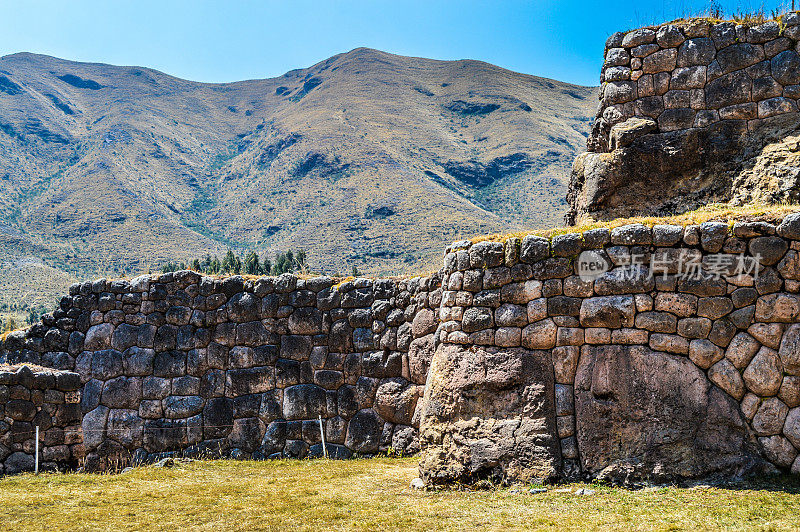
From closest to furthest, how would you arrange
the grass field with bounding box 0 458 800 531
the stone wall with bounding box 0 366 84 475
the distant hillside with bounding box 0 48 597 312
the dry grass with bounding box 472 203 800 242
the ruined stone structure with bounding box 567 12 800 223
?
the grass field with bounding box 0 458 800 531, the dry grass with bounding box 472 203 800 242, the ruined stone structure with bounding box 567 12 800 223, the stone wall with bounding box 0 366 84 475, the distant hillside with bounding box 0 48 597 312

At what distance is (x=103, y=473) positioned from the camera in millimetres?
13258

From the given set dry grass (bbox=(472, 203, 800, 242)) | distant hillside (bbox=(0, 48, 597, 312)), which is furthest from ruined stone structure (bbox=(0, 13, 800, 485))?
distant hillside (bbox=(0, 48, 597, 312))

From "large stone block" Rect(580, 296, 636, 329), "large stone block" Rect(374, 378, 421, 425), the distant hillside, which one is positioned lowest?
"large stone block" Rect(374, 378, 421, 425)

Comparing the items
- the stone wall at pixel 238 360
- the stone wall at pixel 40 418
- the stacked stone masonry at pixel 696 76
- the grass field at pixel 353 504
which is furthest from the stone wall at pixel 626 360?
the stone wall at pixel 40 418

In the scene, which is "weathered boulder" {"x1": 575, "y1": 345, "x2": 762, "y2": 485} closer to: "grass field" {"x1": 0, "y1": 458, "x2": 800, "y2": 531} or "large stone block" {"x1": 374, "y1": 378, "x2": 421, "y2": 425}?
"grass field" {"x1": 0, "y1": 458, "x2": 800, "y2": 531}

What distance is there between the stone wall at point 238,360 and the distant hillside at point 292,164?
28.2m

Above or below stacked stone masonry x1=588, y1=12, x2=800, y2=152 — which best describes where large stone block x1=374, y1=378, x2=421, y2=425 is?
below

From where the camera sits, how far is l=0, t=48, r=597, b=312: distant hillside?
195 ft

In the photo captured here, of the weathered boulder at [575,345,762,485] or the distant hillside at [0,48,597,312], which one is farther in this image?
Answer: the distant hillside at [0,48,597,312]

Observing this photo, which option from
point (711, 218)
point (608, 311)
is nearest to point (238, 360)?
point (608, 311)

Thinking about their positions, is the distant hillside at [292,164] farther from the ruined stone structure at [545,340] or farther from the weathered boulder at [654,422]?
the weathered boulder at [654,422]

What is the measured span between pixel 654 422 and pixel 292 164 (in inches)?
2966

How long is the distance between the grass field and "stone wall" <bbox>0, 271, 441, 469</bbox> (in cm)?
164

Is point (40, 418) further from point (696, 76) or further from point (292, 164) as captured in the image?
point (292, 164)
